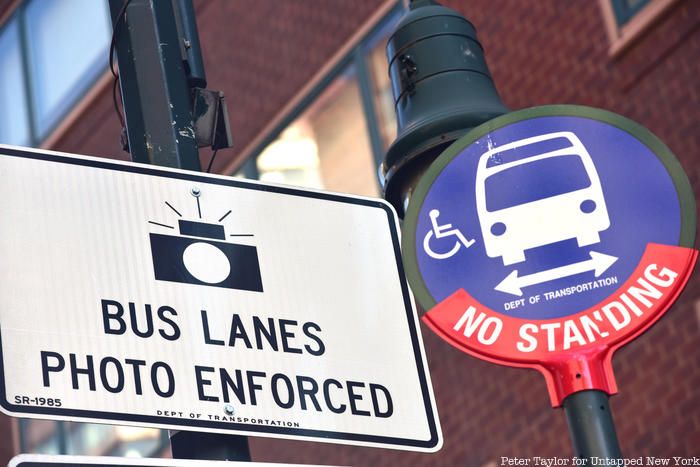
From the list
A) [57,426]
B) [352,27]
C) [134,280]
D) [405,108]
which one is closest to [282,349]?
[134,280]

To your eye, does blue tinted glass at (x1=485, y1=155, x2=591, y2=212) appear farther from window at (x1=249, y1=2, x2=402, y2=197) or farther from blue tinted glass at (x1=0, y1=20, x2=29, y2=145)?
blue tinted glass at (x1=0, y1=20, x2=29, y2=145)

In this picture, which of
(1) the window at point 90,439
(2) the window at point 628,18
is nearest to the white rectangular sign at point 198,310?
(2) the window at point 628,18

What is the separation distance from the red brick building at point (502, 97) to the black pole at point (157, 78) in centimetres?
543

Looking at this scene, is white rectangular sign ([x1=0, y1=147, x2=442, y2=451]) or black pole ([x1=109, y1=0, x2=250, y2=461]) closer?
white rectangular sign ([x1=0, y1=147, x2=442, y2=451])

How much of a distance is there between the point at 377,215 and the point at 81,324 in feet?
2.67

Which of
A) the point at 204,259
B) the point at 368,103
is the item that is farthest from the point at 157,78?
the point at 368,103

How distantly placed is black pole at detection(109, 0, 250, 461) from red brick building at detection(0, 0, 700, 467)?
5.43 m

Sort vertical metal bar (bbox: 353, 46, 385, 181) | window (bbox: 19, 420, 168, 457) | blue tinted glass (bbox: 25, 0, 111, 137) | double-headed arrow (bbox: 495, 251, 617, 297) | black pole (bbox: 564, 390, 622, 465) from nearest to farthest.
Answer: black pole (bbox: 564, 390, 622, 465), double-headed arrow (bbox: 495, 251, 617, 297), vertical metal bar (bbox: 353, 46, 385, 181), window (bbox: 19, 420, 168, 457), blue tinted glass (bbox: 25, 0, 111, 137)

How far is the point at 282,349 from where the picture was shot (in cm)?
286

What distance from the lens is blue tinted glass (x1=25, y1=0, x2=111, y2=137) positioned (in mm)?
14562

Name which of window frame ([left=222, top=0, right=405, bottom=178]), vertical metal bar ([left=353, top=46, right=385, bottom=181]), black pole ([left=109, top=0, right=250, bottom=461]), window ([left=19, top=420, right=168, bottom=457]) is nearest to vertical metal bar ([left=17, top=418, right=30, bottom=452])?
window ([left=19, top=420, right=168, bottom=457])

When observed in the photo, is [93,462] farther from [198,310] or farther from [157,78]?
[157,78]

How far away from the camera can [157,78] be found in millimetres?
3516

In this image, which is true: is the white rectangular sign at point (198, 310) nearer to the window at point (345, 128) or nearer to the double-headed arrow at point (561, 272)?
the double-headed arrow at point (561, 272)
